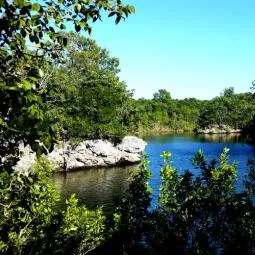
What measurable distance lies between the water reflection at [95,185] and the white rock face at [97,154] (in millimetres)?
2087

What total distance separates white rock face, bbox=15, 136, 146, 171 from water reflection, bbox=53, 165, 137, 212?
6.85 feet

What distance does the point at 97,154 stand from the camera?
211 ft

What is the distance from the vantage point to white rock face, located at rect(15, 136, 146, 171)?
201 ft

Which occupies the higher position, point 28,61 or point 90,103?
point 90,103

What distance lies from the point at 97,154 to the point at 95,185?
48.7 ft

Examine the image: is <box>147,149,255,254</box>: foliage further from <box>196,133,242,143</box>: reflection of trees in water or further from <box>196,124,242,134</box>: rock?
<box>196,124,242,134</box>: rock

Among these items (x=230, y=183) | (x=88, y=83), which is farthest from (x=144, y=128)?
(x=230, y=183)

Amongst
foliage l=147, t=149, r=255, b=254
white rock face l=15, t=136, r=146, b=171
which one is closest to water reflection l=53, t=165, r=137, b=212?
white rock face l=15, t=136, r=146, b=171

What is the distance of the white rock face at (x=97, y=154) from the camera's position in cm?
6134

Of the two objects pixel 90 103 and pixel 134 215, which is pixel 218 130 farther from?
pixel 134 215

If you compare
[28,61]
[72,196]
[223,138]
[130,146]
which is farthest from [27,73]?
[223,138]

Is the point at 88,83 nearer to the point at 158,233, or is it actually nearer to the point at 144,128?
the point at 158,233

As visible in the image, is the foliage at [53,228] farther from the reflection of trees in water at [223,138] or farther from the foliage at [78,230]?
the reflection of trees in water at [223,138]

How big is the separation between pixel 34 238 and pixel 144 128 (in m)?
127
